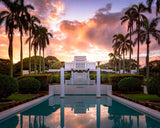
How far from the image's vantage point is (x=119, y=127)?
6.46 m

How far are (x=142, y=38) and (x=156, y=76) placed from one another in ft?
46.3

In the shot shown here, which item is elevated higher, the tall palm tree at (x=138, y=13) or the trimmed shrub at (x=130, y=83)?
the tall palm tree at (x=138, y=13)

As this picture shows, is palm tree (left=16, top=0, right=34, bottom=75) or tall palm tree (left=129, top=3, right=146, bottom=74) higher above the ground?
tall palm tree (left=129, top=3, right=146, bottom=74)

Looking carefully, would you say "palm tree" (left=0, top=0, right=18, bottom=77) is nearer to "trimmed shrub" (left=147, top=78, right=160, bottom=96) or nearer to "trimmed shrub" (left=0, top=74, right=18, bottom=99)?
"trimmed shrub" (left=0, top=74, right=18, bottom=99)

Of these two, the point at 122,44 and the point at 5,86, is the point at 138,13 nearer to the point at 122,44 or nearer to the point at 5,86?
the point at 122,44

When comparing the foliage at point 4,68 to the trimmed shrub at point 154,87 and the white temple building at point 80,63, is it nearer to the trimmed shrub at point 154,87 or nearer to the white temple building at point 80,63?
the white temple building at point 80,63

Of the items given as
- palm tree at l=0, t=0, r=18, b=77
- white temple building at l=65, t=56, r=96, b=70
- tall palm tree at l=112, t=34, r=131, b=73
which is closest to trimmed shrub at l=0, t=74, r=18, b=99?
palm tree at l=0, t=0, r=18, b=77

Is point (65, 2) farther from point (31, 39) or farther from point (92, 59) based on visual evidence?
point (92, 59)

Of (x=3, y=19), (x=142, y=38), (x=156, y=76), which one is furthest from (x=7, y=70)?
(x=156, y=76)

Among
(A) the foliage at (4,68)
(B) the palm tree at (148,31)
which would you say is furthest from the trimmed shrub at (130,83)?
(A) the foliage at (4,68)

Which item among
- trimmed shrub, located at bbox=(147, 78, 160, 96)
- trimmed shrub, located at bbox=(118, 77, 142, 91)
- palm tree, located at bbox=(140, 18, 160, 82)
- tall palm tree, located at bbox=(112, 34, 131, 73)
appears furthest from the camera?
Result: tall palm tree, located at bbox=(112, 34, 131, 73)

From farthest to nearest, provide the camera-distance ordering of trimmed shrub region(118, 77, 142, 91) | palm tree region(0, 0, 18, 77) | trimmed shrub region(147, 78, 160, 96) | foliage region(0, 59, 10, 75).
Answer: foliage region(0, 59, 10, 75)
palm tree region(0, 0, 18, 77)
trimmed shrub region(118, 77, 142, 91)
trimmed shrub region(147, 78, 160, 96)

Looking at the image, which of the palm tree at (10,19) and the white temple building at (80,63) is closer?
the palm tree at (10,19)

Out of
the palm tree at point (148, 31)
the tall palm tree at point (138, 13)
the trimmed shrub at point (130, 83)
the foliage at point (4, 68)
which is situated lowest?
the trimmed shrub at point (130, 83)
